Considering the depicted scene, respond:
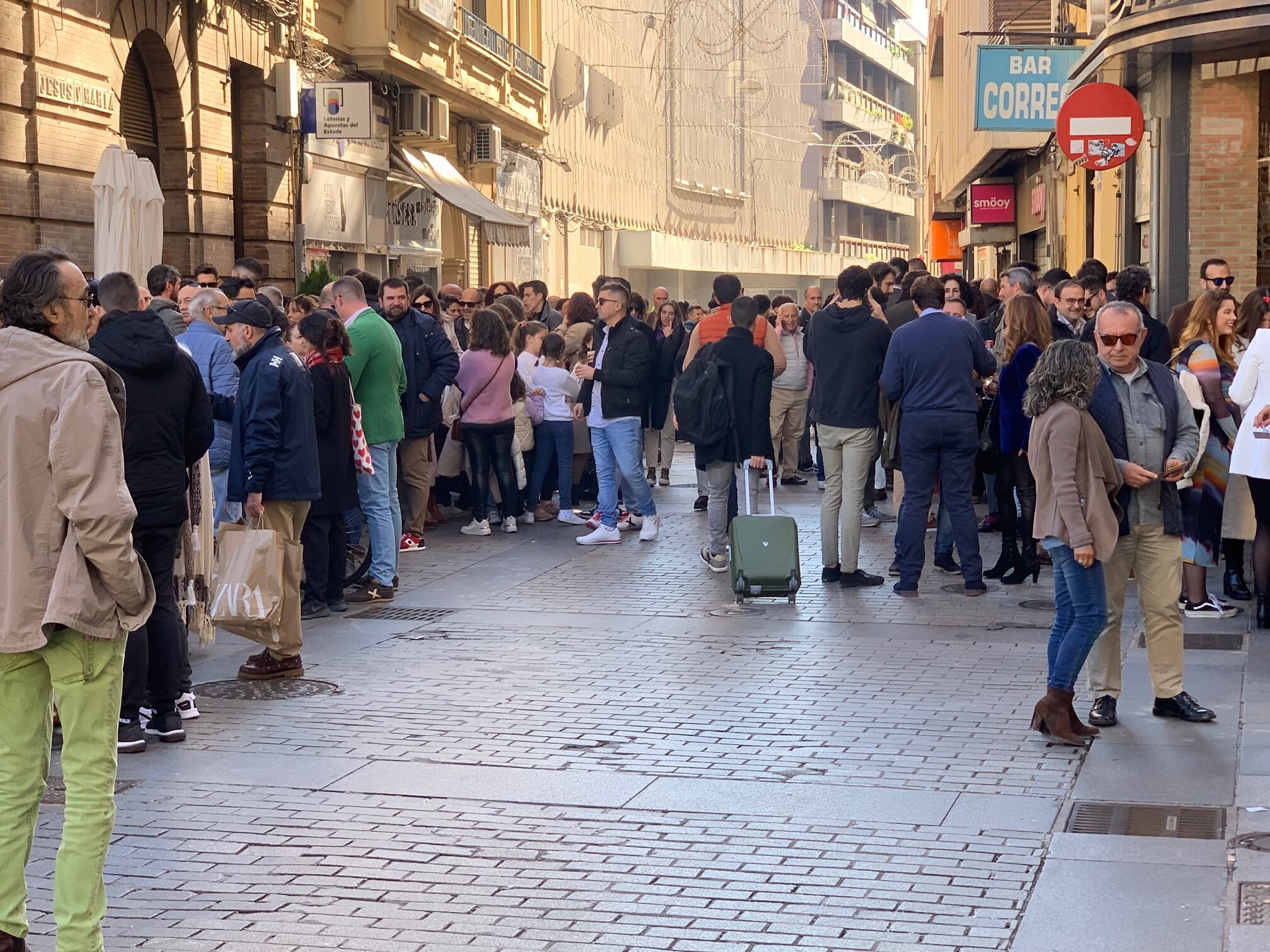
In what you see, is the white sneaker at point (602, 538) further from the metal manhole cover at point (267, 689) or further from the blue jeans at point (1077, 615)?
the blue jeans at point (1077, 615)

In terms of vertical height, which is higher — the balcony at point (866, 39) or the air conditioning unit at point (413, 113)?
the balcony at point (866, 39)

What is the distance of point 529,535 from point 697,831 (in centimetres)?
835

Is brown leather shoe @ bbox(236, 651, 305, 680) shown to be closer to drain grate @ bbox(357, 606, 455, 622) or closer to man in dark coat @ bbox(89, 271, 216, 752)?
man in dark coat @ bbox(89, 271, 216, 752)

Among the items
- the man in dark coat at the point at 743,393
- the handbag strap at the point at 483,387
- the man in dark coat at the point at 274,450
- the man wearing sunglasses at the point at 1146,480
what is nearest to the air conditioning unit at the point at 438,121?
the handbag strap at the point at 483,387

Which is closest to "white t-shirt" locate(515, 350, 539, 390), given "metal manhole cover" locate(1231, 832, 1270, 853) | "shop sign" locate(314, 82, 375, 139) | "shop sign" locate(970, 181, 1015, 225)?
"shop sign" locate(314, 82, 375, 139)

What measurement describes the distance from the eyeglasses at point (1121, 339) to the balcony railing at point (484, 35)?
2053 cm

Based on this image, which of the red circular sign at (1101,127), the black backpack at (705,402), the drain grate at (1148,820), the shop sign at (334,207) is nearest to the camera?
the drain grate at (1148,820)

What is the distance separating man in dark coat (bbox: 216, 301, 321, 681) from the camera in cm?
870

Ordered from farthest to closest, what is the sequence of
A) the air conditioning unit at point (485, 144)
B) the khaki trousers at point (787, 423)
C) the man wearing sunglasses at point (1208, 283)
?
the air conditioning unit at point (485, 144) < the khaki trousers at point (787, 423) < the man wearing sunglasses at point (1208, 283)

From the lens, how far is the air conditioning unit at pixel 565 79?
40.5 metres

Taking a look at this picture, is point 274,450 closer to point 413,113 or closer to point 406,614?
point 406,614

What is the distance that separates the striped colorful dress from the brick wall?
706 cm

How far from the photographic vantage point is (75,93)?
14.9m

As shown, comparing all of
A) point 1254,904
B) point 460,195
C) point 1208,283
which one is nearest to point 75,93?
point 1208,283
